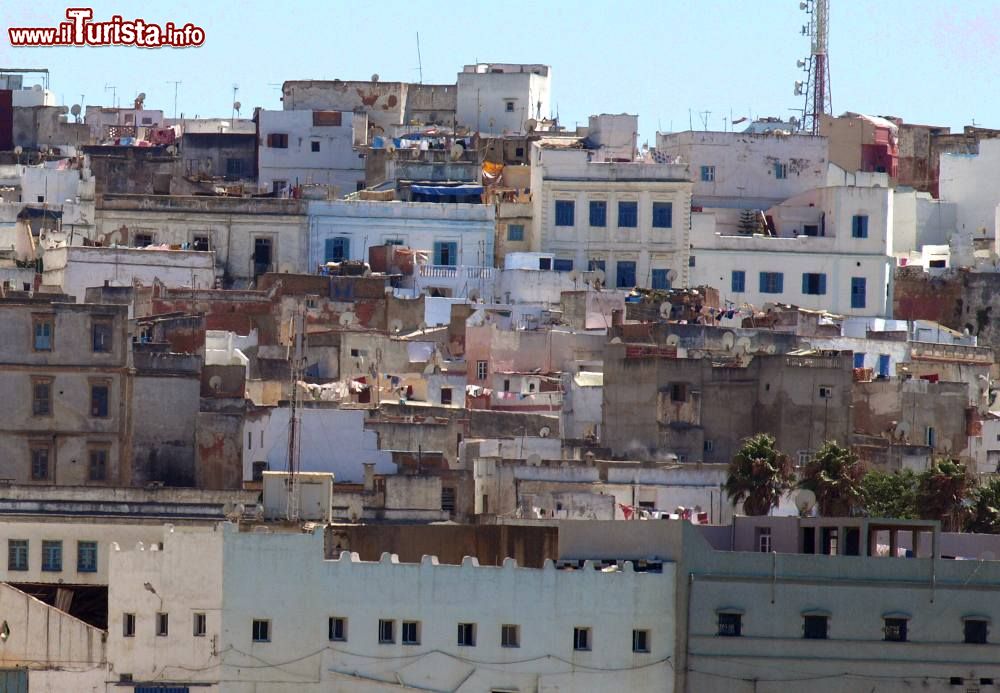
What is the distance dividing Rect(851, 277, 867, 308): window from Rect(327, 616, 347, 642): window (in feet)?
118

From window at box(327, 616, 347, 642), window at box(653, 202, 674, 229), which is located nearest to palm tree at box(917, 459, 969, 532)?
window at box(327, 616, 347, 642)

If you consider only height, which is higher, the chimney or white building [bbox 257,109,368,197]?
white building [bbox 257,109,368,197]

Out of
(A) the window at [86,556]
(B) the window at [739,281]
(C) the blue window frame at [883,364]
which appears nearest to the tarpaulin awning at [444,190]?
(B) the window at [739,281]

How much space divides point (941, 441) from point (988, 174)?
27337 millimetres

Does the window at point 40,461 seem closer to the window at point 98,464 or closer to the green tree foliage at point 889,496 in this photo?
the window at point 98,464

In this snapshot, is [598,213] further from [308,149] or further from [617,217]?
[308,149]

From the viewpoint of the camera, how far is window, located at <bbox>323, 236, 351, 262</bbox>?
299ft

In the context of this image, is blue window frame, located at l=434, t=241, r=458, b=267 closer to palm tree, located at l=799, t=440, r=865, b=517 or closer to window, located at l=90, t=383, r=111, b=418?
window, located at l=90, t=383, r=111, b=418

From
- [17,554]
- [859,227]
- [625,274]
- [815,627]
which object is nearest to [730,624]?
[815,627]

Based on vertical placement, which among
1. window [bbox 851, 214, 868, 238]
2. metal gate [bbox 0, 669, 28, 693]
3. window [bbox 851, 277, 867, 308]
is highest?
window [bbox 851, 214, 868, 238]

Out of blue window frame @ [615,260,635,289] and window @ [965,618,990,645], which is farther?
blue window frame @ [615,260,635,289]

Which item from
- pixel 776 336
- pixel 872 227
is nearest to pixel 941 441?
pixel 776 336

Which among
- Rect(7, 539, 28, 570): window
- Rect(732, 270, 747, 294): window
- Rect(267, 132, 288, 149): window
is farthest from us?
Rect(267, 132, 288, 149): window

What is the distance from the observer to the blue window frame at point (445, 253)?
300 ft
